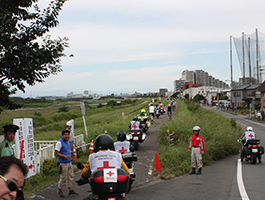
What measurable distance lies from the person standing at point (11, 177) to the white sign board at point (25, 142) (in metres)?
5.75

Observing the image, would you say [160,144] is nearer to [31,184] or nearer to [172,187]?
[172,187]

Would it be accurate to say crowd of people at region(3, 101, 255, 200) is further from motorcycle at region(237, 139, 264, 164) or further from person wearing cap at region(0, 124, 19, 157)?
motorcycle at region(237, 139, 264, 164)

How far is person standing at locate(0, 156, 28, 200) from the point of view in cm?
219

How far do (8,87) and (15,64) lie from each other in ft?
2.89

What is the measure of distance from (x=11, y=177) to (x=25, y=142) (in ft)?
20.0

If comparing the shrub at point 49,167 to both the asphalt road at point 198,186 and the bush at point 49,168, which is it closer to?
the bush at point 49,168

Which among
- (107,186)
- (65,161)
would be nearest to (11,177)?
(107,186)

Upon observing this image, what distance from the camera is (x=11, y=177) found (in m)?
2.28

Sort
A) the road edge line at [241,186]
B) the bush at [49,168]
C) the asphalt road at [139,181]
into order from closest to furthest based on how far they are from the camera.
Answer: the road edge line at [241,186] < the asphalt road at [139,181] < the bush at [49,168]

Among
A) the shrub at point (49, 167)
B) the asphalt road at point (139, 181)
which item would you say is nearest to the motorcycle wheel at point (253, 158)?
the asphalt road at point (139, 181)

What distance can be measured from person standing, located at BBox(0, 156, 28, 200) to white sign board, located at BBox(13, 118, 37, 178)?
5.75 meters

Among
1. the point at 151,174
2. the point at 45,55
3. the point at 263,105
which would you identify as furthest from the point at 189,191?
the point at 263,105

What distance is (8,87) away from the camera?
6957 millimetres

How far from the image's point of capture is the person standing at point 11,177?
219 centimetres
